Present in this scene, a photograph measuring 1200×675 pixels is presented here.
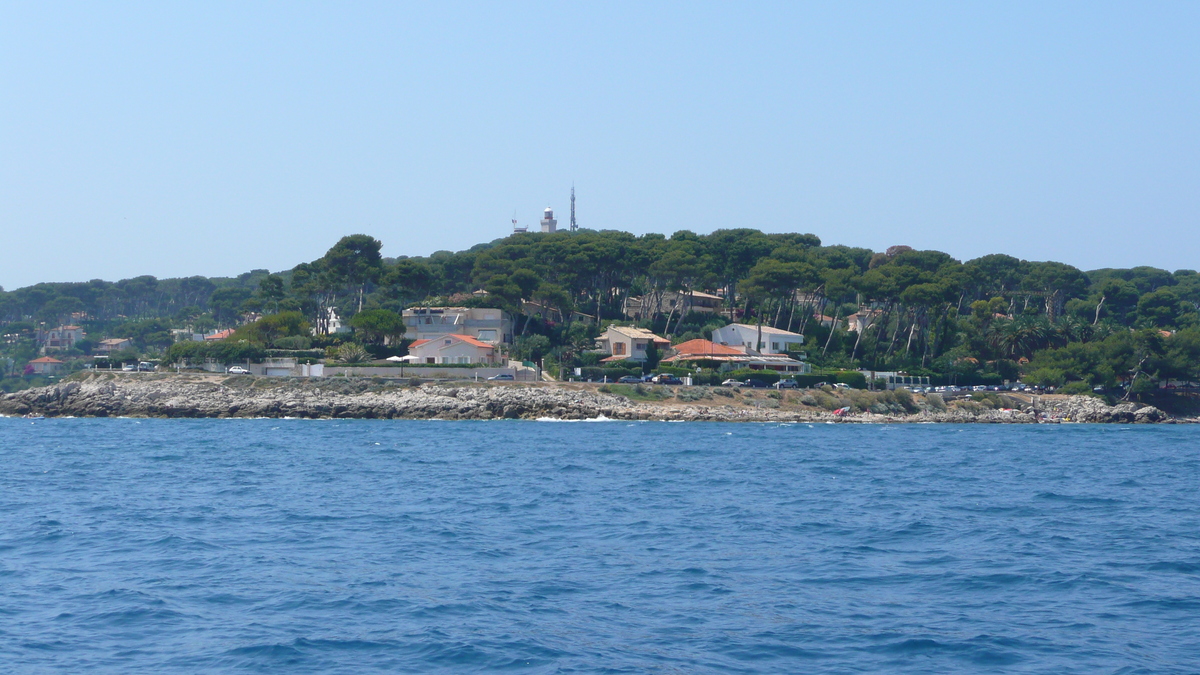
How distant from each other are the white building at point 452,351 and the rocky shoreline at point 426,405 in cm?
802

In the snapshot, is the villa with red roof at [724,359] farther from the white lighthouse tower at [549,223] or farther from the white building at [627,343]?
the white lighthouse tower at [549,223]

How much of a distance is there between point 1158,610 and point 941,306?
7048 centimetres

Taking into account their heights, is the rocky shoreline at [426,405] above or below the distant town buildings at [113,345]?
below

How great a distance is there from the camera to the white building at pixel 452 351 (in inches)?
2950

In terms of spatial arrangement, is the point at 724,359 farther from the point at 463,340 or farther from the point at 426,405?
the point at 426,405

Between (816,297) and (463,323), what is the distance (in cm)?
3184

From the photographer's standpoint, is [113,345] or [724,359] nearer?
[724,359]

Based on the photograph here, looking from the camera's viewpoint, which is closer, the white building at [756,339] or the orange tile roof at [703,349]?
the orange tile roof at [703,349]

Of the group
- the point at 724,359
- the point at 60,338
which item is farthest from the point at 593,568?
the point at 60,338

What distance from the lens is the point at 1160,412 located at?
7019 centimetres

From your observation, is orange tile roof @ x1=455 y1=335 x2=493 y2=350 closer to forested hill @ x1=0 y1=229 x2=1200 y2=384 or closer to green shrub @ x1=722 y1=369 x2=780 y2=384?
forested hill @ x1=0 y1=229 x2=1200 y2=384

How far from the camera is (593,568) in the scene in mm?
16172

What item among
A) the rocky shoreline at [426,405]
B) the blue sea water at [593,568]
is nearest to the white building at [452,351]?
the rocky shoreline at [426,405]

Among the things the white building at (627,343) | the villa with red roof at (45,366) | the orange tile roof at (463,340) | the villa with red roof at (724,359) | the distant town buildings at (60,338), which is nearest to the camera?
the villa with red roof at (724,359)
